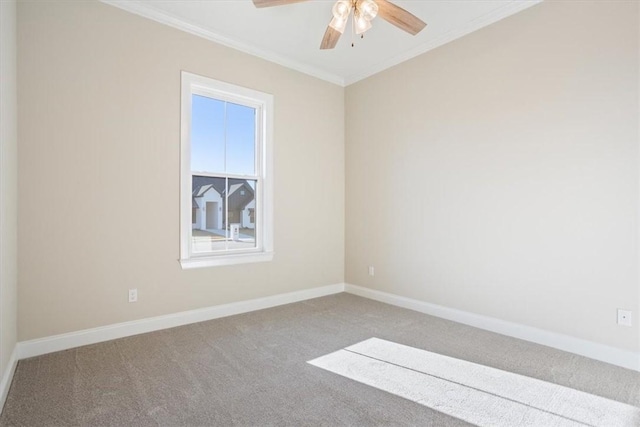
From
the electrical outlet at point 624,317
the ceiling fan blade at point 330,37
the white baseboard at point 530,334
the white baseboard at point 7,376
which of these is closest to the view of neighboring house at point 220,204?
the white baseboard at point 7,376

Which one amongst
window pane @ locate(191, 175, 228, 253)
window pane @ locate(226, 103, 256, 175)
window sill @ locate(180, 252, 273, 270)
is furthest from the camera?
window pane @ locate(226, 103, 256, 175)

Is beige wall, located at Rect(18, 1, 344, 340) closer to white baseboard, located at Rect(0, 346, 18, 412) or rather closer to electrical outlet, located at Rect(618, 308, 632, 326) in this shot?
white baseboard, located at Rect(0, 346, 18, 412)

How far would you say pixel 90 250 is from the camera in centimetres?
284

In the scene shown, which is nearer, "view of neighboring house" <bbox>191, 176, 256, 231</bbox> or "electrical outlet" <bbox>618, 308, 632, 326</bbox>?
"electrical outlet" <bbox>618, 308, 632, 326</bbox>

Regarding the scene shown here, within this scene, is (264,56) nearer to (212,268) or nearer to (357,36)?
(357,36)

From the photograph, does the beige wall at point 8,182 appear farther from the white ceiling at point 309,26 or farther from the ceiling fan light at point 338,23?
the ceiling fan light at point 338,23

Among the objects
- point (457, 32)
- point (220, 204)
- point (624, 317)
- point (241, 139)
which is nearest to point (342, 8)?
A: point (457, 32)

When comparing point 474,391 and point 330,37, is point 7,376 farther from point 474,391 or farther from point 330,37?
point 330,37

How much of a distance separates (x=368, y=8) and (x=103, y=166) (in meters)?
2.55

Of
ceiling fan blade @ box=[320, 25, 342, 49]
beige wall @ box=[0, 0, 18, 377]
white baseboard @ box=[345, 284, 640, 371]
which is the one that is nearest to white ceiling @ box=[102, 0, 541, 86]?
ceiling fan blade @ box=[320, 25, 342, 49]

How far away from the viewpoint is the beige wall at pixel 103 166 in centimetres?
260

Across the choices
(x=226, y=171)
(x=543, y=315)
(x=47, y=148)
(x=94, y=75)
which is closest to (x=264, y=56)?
(x=226, y=171)

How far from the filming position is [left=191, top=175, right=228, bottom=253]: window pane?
3512 mm

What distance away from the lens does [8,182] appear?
2219 mm
